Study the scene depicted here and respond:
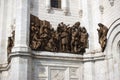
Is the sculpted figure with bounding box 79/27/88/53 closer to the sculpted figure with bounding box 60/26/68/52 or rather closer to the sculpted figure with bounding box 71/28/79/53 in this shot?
the sculpted figure with bounding box 71/28/79/53

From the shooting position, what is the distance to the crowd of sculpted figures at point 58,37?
Answer: 16.7 m

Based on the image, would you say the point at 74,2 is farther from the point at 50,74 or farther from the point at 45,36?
the point at 50,74

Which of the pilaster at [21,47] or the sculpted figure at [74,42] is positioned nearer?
the pilaster at [21,47]

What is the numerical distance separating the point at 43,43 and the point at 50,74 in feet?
5.43

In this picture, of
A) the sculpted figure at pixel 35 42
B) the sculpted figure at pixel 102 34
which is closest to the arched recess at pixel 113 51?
the sculpted figure at pixel 102 34

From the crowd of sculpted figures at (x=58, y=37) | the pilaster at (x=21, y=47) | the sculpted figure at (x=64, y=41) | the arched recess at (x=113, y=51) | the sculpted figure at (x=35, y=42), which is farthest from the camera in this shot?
the sculpted figure at (x=64, y=41)

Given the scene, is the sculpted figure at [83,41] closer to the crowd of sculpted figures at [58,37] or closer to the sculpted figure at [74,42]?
the crowd of sculpted figures at [58,37]

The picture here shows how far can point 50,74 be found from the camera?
16.5 metres

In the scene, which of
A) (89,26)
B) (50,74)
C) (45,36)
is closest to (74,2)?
(89,26)

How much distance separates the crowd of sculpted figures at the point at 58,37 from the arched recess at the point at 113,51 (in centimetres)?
156

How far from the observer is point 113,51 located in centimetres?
1642

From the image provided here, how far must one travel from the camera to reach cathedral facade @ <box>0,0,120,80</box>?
53.1ft

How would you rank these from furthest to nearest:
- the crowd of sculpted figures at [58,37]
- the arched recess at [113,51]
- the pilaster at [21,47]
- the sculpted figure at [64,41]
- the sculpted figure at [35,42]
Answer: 1. the sculpted figure at [64,41]
2. the crowd of sculpted figures at [58,37]
3. the sculpted figure at [35,42]
4. the arched recess at [113,51]
5. the pilaster at [21,47]

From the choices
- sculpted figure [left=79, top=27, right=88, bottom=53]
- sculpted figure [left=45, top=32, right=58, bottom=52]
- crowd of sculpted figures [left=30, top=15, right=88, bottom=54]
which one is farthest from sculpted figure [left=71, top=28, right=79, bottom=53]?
sculpted figure [left=45, top=32, right=58, bottom=52]
